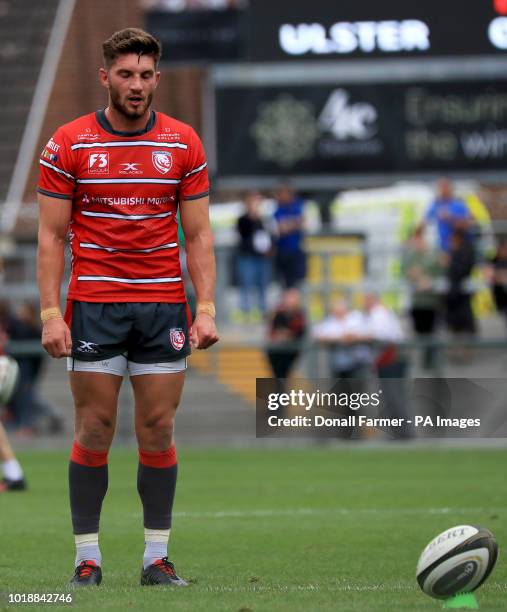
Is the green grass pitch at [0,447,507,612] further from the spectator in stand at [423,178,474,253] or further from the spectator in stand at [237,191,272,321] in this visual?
the spectator in stand at [237,191,272,321]

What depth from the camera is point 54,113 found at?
31.7 m

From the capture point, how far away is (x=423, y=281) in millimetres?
18828

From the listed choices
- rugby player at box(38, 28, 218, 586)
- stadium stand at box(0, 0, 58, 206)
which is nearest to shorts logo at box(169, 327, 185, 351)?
rugby player at box(38, 28, 218, 586)

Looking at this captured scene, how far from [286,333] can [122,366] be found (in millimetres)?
11893

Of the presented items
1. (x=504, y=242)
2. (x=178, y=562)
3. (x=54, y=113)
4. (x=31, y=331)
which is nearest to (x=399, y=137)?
(x=504, y=242)

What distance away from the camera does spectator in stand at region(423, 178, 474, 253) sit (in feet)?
61.0

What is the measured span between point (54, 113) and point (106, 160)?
25800mm

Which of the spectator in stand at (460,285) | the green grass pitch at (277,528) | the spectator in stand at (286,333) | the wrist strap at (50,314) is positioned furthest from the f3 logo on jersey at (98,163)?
the spectator in stand at (460,285)

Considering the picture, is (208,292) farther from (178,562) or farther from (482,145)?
(482,145)

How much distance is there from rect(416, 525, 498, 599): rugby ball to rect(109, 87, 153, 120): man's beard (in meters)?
2.12

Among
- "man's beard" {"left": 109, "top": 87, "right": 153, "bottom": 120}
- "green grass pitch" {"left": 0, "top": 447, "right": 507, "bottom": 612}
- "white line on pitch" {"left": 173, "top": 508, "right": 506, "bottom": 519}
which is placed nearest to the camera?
"green grass pitch" {"left": 0, "top": 447, "right": 507, "bottom": 612}

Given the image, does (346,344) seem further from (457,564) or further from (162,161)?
(457,564)

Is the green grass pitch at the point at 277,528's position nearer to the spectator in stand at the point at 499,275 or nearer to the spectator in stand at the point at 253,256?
the spectator in stand at the point at 499,275

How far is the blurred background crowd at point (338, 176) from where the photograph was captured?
1680 cm
